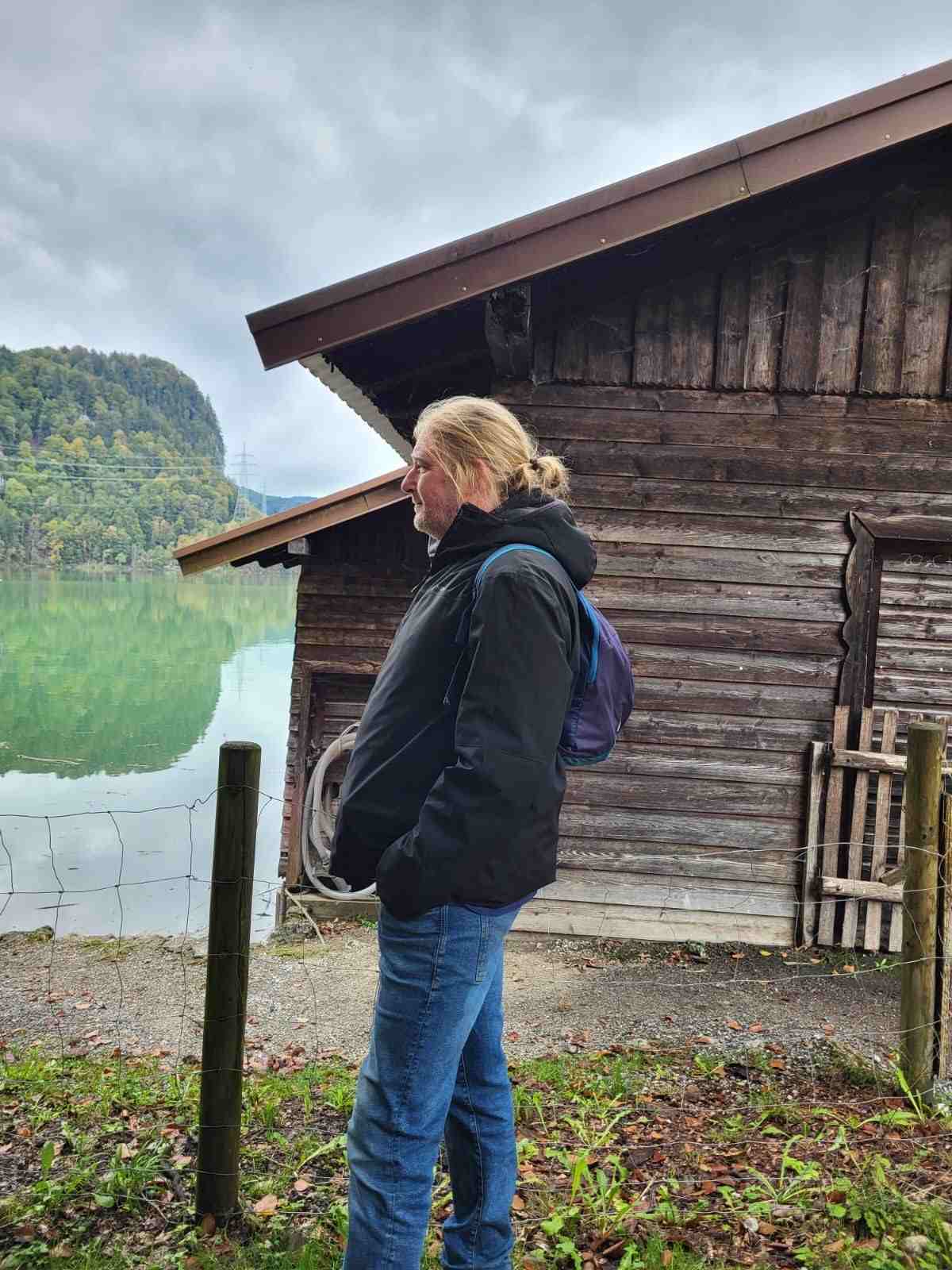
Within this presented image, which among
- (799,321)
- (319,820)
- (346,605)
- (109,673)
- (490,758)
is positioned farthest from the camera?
(109,673)

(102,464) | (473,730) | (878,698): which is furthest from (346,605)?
(102,464)

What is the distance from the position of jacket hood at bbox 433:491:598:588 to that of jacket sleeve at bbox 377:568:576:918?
195mm

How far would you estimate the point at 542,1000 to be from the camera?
4980mm

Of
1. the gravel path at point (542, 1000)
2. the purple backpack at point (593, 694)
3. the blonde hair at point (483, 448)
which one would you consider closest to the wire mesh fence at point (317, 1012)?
the gravel path at point (542, 1000)

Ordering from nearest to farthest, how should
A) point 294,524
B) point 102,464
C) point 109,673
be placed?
point 294,524, point 109,673, point 102,464

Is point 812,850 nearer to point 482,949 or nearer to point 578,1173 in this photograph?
point 578,1173

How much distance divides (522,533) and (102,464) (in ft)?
493

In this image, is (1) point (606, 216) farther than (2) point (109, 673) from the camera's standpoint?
No

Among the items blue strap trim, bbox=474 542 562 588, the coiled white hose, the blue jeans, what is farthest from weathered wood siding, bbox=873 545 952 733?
the blue jeans

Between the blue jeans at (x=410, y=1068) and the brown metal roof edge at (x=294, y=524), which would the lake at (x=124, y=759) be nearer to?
the blue jeans at (x=410, y=1068)

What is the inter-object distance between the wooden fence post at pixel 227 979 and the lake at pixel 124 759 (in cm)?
66

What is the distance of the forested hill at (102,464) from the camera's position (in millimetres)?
105938

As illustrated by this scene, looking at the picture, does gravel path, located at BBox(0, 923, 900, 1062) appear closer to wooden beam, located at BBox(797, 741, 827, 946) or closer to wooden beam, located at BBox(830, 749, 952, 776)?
wooden beam, located at BBox(797, 741, 827, 946)

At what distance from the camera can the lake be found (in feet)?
33.0
